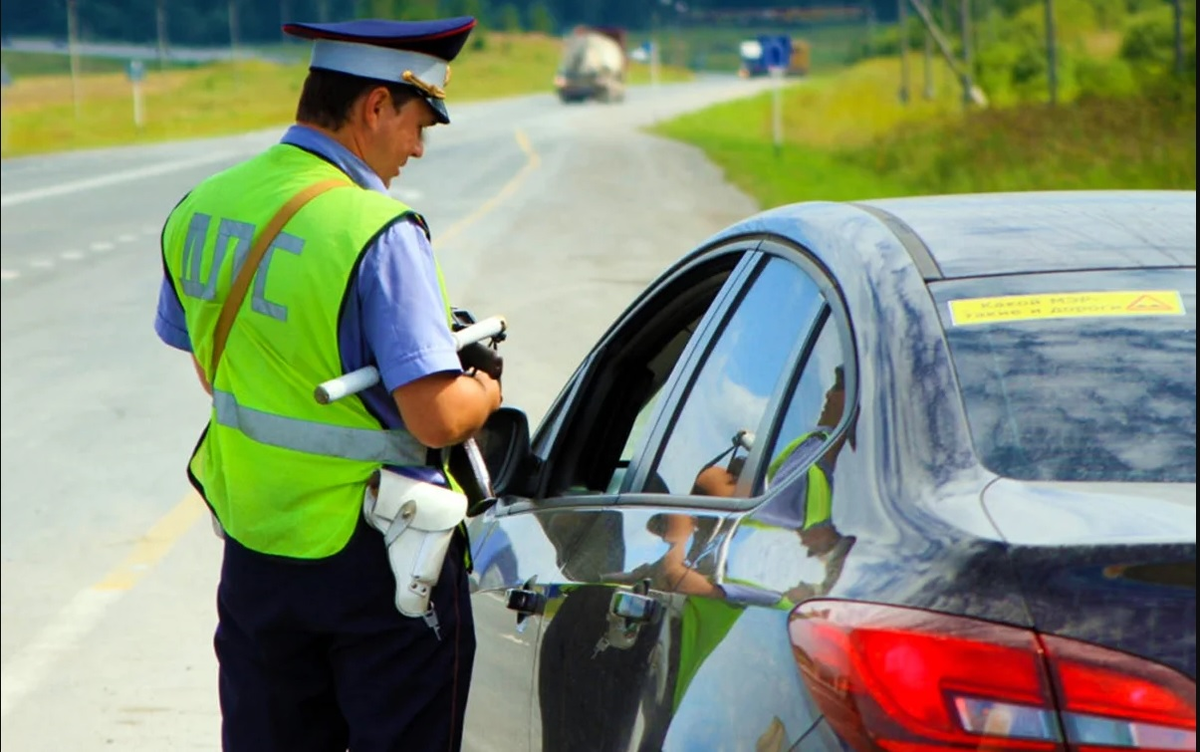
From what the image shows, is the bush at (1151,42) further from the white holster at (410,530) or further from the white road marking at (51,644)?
the white holster at (410,530)

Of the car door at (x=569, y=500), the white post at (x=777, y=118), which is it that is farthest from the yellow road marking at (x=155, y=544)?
the white post at (x=777, y=118)

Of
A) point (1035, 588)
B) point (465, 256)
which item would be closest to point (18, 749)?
point (1035, 588)

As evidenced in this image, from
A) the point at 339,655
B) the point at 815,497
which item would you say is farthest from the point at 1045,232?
the point at 339,655

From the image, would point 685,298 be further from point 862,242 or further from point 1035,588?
point 1035,588

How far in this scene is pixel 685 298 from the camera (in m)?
3.83

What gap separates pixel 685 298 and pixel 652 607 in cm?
108

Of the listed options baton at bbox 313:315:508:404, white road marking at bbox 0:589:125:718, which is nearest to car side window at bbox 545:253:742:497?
baton at bbox 313:315:508:404

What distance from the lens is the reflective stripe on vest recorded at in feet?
11.1

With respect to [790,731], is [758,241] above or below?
above

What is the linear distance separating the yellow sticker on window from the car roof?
0.27 ft

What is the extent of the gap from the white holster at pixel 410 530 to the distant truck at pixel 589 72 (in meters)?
92.3

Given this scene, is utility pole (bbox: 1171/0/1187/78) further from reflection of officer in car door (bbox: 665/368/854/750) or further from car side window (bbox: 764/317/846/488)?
reflection of officer in car door (bbox: 665/368/854/750)

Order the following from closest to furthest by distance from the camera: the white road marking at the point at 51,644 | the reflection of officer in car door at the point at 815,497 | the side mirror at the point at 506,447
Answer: the reflection of officer in car door at the point at 815,497, the side mirror at the point at 506,447, the white road marking at the point at 51,644

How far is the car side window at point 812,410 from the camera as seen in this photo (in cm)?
274
